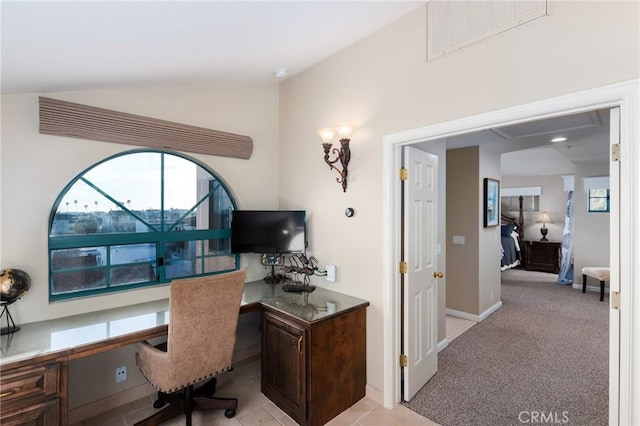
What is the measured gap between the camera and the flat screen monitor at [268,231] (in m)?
2.96

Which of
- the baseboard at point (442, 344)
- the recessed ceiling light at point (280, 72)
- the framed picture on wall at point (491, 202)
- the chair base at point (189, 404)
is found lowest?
the baseboard at point (442, 344)

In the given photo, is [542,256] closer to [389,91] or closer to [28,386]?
[389,91]

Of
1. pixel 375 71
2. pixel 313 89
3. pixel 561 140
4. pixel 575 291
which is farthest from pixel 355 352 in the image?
pixel 575 291

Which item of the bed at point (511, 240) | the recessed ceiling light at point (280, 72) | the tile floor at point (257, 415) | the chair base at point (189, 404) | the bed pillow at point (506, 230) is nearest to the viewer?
the chair base at point (189, 404)

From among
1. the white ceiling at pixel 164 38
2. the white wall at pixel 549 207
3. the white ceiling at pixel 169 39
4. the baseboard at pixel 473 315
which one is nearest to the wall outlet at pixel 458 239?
the baseboard at pixel 473 315

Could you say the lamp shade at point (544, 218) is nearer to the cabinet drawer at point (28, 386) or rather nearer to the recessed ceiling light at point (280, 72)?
the recessed ceiling light at point (280, 72)

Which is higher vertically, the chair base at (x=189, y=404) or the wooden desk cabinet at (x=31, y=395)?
the wooden desk cabinet at (x=31, y=395)

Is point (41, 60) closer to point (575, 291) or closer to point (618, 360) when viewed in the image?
point (618, 360)

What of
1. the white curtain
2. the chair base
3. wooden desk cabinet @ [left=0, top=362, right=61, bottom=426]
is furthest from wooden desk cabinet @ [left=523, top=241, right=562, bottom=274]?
wooden desk cabinet @ [left=0, top=362, right=61, bottom=426]

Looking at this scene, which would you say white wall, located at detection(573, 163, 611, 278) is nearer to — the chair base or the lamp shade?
the lamp shade

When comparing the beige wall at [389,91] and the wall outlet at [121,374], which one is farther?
the wall outlet at [121,374]

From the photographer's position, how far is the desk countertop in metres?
1.69

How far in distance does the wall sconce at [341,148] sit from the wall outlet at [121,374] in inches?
93.4

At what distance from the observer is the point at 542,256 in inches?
296
